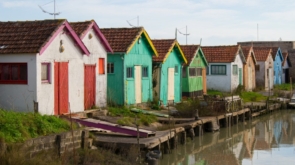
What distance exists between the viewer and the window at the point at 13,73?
19.4m

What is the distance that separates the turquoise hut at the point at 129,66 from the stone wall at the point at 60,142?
920 cm

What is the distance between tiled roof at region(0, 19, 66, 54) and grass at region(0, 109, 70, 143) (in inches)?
142

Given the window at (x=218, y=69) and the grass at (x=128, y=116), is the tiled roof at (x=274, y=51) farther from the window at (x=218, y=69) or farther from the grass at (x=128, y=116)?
the grass at (x=128, y=116)

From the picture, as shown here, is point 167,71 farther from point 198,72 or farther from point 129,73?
point 198,72

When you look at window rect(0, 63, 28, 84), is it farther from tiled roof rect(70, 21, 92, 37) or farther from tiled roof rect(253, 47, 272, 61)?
tiled roof rect(253, 47, 272, 61)

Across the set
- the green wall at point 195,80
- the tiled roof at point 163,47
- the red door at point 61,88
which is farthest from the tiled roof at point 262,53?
the red door at point 61,88

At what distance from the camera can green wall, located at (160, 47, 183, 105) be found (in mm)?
30639

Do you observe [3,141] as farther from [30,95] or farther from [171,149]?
[171,149]

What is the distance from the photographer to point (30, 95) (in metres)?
19.2

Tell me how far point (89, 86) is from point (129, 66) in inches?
145

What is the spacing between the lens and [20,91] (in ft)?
63.6

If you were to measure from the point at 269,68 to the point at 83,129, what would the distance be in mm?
37409

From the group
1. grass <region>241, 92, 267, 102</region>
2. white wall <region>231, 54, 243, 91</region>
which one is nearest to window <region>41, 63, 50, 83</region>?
grass <region>241, 92, 267, 102</region>

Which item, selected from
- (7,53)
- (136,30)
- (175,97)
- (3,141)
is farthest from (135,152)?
A: (175,97)
